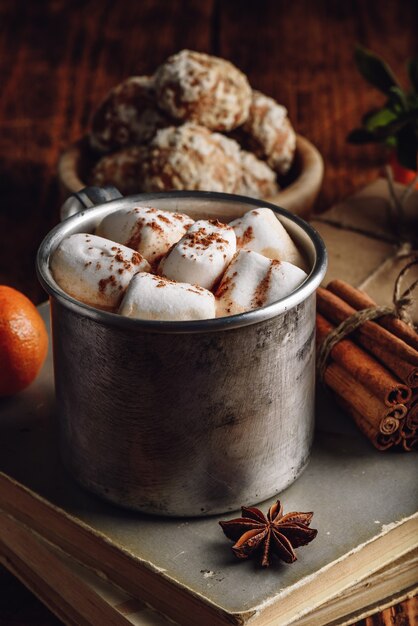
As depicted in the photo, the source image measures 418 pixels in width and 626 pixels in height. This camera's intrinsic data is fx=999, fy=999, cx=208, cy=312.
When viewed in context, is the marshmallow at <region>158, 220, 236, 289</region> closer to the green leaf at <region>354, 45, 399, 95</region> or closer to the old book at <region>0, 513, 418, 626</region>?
the old book at <region>0, 513, 418, 626</region>

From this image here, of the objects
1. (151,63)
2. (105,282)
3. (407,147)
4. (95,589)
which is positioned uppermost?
(105,282)

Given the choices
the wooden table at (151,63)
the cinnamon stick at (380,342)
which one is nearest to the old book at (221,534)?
the cinnamon stick at (380,342)

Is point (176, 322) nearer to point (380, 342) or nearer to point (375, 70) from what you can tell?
point (380, 342)

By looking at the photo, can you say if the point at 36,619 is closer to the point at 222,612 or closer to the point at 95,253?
the point at 222,612

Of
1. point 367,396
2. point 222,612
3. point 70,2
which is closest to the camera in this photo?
point 222,612

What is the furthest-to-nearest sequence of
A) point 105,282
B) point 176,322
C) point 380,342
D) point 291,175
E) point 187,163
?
point 291,175
point 187,163
point 380,342
point 105,282
point 176,322

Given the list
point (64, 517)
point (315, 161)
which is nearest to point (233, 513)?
point (64, 517)

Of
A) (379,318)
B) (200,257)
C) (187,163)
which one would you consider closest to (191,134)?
(187,163)
